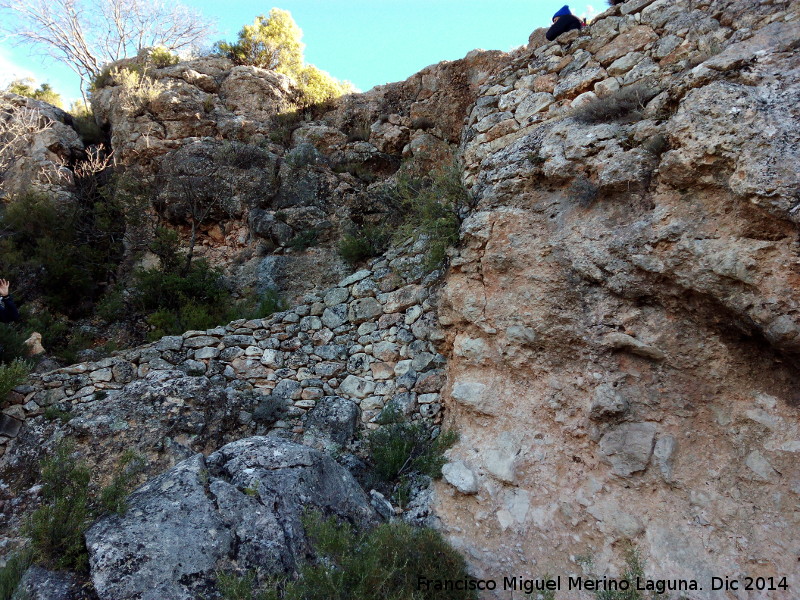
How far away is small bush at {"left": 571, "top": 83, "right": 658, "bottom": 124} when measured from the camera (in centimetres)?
464

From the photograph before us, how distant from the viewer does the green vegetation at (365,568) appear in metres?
2.95

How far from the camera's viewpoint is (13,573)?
3.16 metres

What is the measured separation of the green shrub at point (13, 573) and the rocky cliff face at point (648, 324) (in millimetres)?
2981

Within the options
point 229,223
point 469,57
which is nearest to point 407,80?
point 469,57

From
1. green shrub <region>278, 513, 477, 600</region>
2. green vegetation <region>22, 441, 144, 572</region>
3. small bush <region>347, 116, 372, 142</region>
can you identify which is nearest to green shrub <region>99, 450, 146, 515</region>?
green vegetation <region>22, 441, 144, 572</region>

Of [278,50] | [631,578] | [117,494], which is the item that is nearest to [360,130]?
[278,50]

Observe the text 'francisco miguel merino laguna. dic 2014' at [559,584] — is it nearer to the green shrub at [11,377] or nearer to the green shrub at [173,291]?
the green shrub at [11,377]

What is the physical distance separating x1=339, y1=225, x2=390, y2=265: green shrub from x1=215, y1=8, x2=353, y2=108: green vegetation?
16.4 feet

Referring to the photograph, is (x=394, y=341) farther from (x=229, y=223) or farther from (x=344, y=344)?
(x=229, y=223)

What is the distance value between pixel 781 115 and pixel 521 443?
316 centimetres

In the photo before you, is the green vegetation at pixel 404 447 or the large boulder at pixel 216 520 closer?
the large boulder at pixel 216 520

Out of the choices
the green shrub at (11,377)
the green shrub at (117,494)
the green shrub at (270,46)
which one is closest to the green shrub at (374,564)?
the green shrub at (117,494)

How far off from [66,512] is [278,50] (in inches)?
427

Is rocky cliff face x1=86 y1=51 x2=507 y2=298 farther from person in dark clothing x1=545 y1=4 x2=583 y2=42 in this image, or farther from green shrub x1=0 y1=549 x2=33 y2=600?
green shrub x1=0 y1=549 x2=33 y2=600
